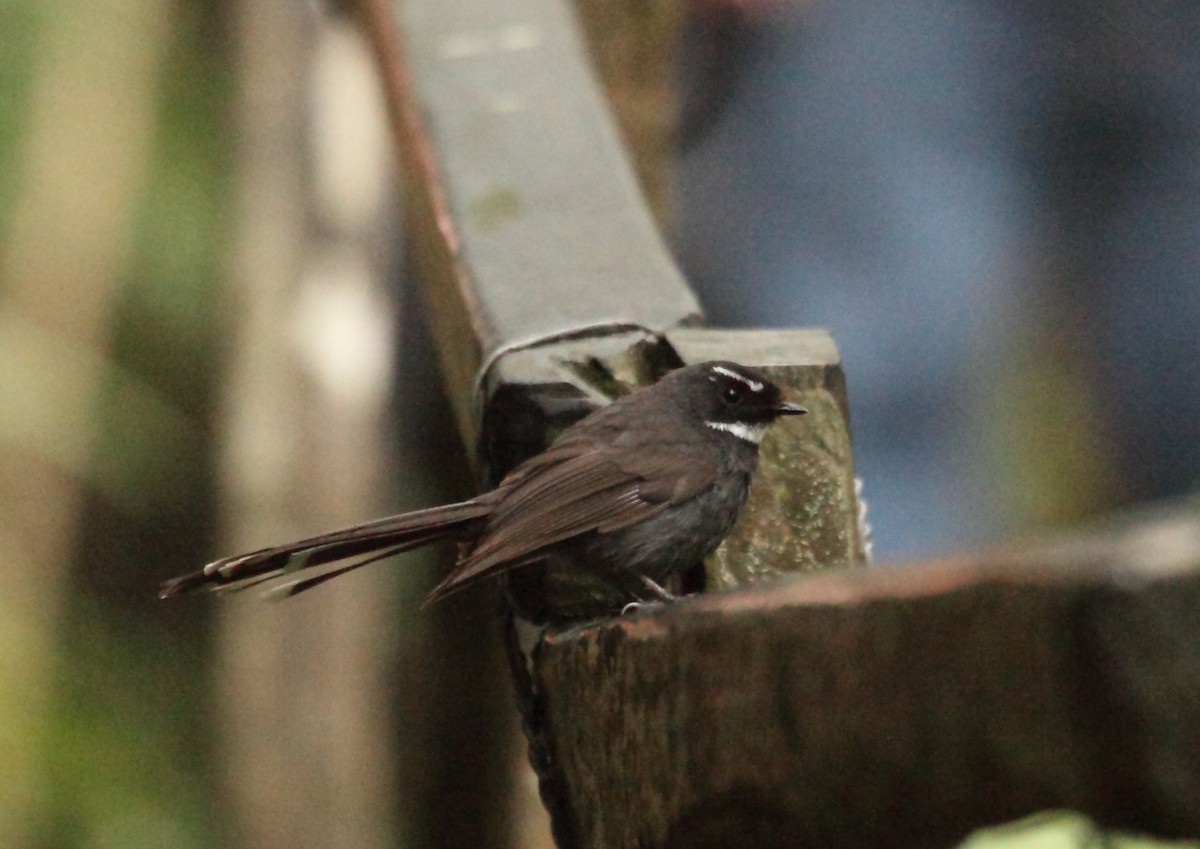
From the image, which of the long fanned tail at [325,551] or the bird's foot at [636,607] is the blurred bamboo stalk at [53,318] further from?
the bird's foot at [636,607]

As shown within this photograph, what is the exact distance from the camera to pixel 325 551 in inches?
105

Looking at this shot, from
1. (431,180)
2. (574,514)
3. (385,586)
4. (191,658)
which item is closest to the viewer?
(574,514)

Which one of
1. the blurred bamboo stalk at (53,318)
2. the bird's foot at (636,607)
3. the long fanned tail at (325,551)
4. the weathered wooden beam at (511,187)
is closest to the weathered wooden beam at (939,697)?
the bird's foot at (636,607)

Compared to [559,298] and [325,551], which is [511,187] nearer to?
[559,298]

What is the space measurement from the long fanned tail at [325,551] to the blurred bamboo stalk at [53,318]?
2.33m

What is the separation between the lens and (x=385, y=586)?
5.19 metres

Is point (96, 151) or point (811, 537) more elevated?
point (96, 151)

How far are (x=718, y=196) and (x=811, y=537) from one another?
7383mm

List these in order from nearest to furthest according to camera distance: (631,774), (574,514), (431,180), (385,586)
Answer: (631,774) → (574,514) → (431,180) → (385,586)

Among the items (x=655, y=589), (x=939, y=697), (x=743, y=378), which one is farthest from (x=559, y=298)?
(x=939, y=697)

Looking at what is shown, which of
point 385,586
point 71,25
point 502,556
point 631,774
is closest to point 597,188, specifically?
point 502,556

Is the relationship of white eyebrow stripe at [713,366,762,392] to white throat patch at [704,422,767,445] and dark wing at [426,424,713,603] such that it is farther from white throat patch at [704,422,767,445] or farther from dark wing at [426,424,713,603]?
dark wing at [426,424,713,603]

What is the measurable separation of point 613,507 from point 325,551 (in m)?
0.70

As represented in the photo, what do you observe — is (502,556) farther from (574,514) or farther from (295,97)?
(295,97)
